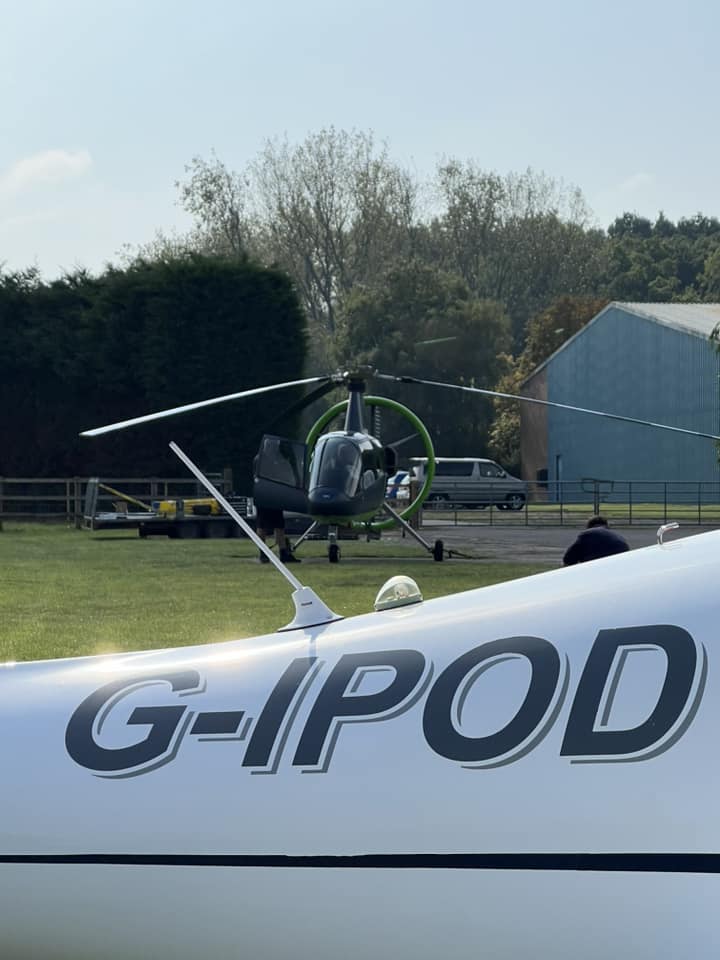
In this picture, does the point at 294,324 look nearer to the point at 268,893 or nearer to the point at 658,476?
the point at 658,476

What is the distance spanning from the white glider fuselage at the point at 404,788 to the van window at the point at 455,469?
46259 mm

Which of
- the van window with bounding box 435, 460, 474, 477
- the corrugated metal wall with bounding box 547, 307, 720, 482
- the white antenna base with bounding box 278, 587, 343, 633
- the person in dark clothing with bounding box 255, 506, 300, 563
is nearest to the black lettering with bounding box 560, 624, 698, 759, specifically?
the white antenna base with bounding box 278, 587, 343, 633

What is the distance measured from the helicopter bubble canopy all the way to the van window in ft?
91.8

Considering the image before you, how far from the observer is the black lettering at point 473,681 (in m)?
2.60

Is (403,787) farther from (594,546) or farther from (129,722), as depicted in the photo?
(594,546)

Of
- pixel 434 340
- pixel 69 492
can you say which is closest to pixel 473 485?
pixel 434 340

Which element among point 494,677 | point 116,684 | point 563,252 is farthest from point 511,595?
point 563,252

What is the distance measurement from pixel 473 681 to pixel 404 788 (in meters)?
0.25

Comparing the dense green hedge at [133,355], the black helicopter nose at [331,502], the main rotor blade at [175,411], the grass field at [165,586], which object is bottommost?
the grass field at [165,586]

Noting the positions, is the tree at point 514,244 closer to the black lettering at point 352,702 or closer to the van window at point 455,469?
the van window at point 455,469

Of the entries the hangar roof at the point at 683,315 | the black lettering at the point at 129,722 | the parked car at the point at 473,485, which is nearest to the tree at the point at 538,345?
the hangar roof at the point at 683,315

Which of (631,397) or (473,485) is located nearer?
(473,485)

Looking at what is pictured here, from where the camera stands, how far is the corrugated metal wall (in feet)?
162

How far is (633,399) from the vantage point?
175 feet
